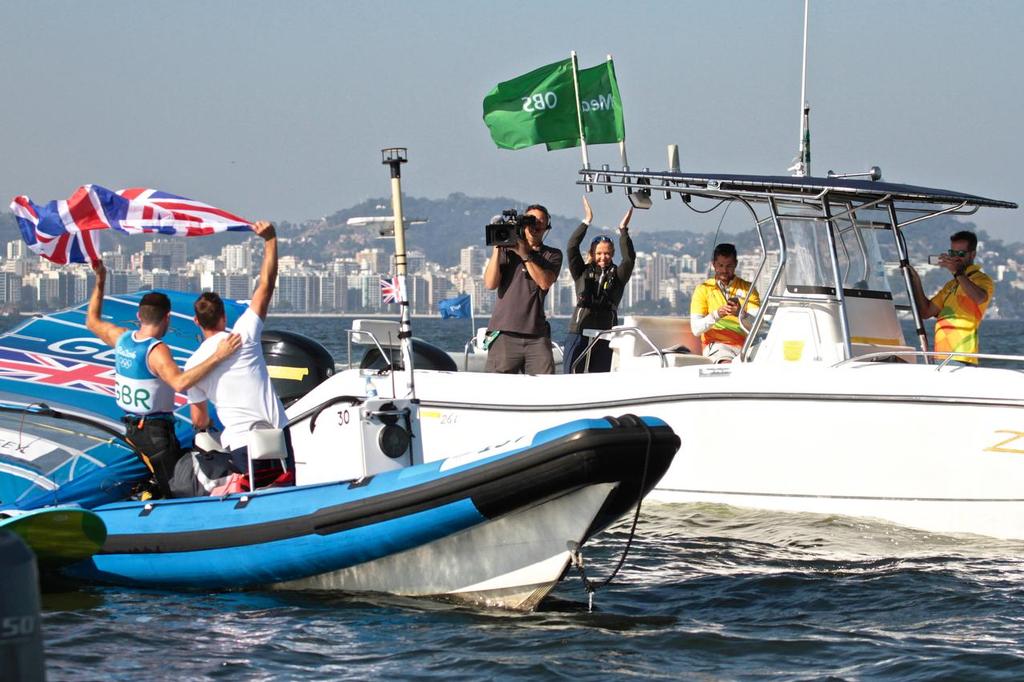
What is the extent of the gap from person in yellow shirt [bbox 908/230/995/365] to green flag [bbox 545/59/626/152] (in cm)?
310

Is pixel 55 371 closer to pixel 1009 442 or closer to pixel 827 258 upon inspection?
pixel 827 258

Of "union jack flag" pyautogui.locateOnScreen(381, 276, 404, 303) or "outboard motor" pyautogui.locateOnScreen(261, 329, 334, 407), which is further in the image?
"outboard motor" pyautogui.locateOnScreen(261, 329, 334, 407)

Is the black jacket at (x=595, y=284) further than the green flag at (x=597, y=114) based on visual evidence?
No

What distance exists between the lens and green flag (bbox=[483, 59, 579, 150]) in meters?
12.3

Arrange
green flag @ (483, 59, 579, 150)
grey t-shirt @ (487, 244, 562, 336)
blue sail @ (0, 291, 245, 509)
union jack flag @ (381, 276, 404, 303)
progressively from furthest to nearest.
→ green flag @ (483, 59, 579, 150), grey t-shirt @ (487, 244, 562, 336), blue sail @ (0, 291, 245, 509), union jack flag @ (381, 276, 404, 303)

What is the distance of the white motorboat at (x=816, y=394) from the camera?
9.21m

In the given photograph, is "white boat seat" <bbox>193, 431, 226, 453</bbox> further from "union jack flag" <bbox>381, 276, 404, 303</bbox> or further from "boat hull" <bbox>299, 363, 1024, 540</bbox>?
"boat hull" <bbox>299, 363, 1024, 540</bbox>

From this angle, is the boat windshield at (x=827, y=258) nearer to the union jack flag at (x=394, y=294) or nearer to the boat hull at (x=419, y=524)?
the union jack flag at (x=394, y=294)

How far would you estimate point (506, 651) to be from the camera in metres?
6.90

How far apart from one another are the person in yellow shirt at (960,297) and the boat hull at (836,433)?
3.39 ft

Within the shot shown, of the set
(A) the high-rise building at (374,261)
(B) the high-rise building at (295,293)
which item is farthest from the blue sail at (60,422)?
(B) the high-rise building at (295,293)

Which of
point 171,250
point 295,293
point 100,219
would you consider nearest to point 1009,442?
point 100,219

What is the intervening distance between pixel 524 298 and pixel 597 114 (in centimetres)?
253

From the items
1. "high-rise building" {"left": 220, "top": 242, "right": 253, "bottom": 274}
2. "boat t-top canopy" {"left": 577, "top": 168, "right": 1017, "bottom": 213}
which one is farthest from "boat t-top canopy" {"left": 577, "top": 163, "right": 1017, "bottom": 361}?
"high-rise building" {"left": 220, "top": 242, "right": 253, "bottom": 274}
